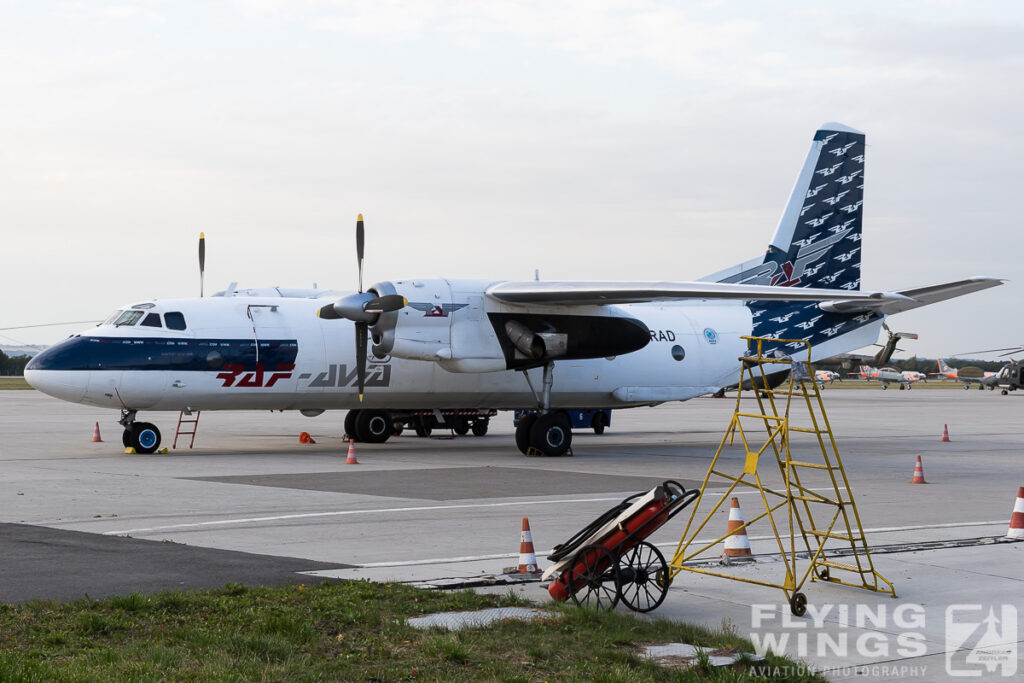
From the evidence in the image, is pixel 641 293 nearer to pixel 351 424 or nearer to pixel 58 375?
pixel 351 424

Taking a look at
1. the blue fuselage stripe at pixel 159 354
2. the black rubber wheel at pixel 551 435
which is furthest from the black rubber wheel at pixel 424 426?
the blue fuselage stripe at pixel 159 354

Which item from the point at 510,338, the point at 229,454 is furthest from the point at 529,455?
the point at 229,454

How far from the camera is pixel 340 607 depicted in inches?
322

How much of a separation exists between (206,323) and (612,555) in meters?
17.3

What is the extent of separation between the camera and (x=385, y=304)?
22828 millimetres

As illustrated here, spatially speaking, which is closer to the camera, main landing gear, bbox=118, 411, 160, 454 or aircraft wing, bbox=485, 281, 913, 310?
aircraft wing, bbox=485, 281, 913, 310

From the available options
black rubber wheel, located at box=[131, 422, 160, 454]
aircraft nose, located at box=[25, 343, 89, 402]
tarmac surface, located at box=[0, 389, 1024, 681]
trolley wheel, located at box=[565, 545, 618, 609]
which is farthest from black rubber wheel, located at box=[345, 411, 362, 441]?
trolley wheel, located at box=[565, 545, 618, 609]

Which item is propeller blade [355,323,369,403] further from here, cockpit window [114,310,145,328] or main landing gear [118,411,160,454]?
cockpit window [114,310,145,328]

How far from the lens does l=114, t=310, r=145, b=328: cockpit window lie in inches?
906

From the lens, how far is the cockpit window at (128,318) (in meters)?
23.0

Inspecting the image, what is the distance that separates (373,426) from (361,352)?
5.26 m

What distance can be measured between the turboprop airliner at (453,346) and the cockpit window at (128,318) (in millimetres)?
31

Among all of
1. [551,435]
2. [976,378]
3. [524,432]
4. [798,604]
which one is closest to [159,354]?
[524,432]

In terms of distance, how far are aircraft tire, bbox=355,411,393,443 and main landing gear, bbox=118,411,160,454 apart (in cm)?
636
